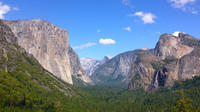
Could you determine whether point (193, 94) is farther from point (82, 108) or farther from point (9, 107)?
point (9, 107)

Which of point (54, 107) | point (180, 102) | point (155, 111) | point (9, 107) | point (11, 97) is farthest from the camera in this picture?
point (155, 111)

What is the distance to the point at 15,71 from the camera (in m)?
177

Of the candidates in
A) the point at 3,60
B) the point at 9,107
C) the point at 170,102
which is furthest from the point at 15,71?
the point at 170,102

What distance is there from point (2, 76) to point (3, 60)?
27645mm

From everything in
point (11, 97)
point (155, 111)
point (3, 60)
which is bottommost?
point (155, 111)

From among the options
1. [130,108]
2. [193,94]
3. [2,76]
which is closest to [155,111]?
[130,108]

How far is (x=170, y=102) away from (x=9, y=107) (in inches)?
4326

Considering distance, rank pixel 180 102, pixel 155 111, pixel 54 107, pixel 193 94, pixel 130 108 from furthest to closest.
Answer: pixel 193 94, pixel 130 108, pixel 155 111, pixel 54 107, pixel 180 102

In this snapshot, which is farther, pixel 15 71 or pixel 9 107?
pixel 15 71

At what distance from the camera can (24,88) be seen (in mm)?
153000

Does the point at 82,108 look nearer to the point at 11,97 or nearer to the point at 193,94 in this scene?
the point at 11,97

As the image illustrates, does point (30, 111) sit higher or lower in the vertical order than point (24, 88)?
lower

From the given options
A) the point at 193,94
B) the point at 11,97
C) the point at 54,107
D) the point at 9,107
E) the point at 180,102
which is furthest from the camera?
the point at 193,94

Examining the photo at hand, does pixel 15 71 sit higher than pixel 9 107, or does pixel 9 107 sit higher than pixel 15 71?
pixel 15 71
